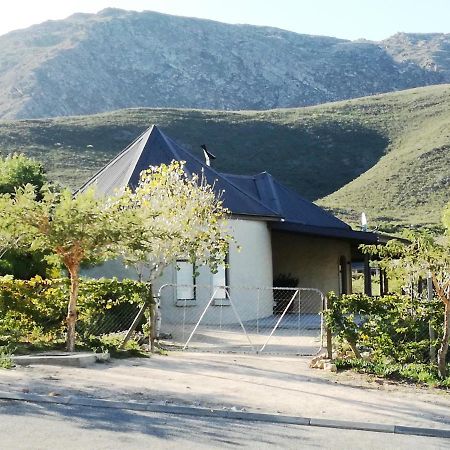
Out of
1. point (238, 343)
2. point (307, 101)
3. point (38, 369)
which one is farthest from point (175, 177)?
point (307, 101)

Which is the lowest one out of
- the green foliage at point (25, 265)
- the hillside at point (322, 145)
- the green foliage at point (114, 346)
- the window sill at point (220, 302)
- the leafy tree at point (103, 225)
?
the green foliage at point (114, 346)

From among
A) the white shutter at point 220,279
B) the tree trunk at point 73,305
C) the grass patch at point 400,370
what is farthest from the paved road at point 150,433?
the white shutter at point 220,279

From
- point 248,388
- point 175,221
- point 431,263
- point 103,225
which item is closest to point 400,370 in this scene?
point 431,263

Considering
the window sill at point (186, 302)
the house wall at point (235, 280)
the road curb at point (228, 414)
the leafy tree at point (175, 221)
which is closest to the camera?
the road curb at point (228, 414)

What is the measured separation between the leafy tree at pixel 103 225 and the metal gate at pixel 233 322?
1.64 m

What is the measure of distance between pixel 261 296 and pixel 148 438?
16.2 m

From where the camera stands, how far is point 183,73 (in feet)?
601

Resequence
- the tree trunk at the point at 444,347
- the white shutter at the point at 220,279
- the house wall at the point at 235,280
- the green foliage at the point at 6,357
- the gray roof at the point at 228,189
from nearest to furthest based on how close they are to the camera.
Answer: the green foliage at the point at 6,357 < the tree trunk at the point at 444,347 < the house wall at the point at 235,280 < the white shutter at the point at 220,279 < the gray roof at the point at 228,189

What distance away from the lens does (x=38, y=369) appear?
11.7 metres

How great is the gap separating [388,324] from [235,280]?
34.0 ft

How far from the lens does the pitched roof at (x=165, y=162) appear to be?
Result: 23.2 m

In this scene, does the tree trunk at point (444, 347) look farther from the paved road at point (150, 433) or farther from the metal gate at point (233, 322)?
the metal gate at point (233, 322)

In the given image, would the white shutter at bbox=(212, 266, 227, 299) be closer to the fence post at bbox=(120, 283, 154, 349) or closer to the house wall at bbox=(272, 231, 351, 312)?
the house wall at bbox=(272, 231, 351, 312)

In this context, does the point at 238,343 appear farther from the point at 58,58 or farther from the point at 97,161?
the point at 58,58
